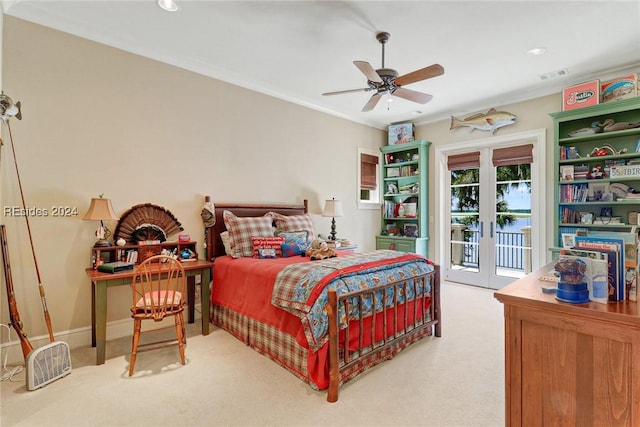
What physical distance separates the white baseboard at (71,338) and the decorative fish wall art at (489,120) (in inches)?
212

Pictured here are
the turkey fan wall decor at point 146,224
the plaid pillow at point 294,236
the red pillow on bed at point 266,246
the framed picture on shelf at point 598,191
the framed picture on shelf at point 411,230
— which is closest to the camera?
the turkey fan wall decor at point 146,224

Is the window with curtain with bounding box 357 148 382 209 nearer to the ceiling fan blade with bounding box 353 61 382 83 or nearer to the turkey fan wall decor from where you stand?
the ceiling fan blade with bounding box 353 61 382 83

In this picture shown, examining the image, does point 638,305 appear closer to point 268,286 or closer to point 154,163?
point 268,286

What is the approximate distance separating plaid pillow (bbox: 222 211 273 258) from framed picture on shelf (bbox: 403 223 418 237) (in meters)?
2.95

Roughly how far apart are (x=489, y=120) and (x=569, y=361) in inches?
182

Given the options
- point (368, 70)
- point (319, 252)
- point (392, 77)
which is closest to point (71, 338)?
point (319, 252)

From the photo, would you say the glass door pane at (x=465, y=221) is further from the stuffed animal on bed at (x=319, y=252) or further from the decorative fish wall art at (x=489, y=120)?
the stuffed animal on bed at (x=319, y=252)

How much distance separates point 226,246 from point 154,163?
3.97 feet

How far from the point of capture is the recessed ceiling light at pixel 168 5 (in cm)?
263

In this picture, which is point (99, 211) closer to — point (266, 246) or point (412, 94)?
point (266, 246)

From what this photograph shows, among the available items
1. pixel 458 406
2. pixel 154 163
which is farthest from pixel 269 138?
pixel 458 406

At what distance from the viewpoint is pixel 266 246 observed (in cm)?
360

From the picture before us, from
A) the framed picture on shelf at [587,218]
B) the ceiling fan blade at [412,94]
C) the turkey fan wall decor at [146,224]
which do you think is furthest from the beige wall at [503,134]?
the turkey fan wall decor at [146,224]

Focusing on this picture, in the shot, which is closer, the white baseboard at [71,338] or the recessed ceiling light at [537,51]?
the white baseboard at [71,338]
